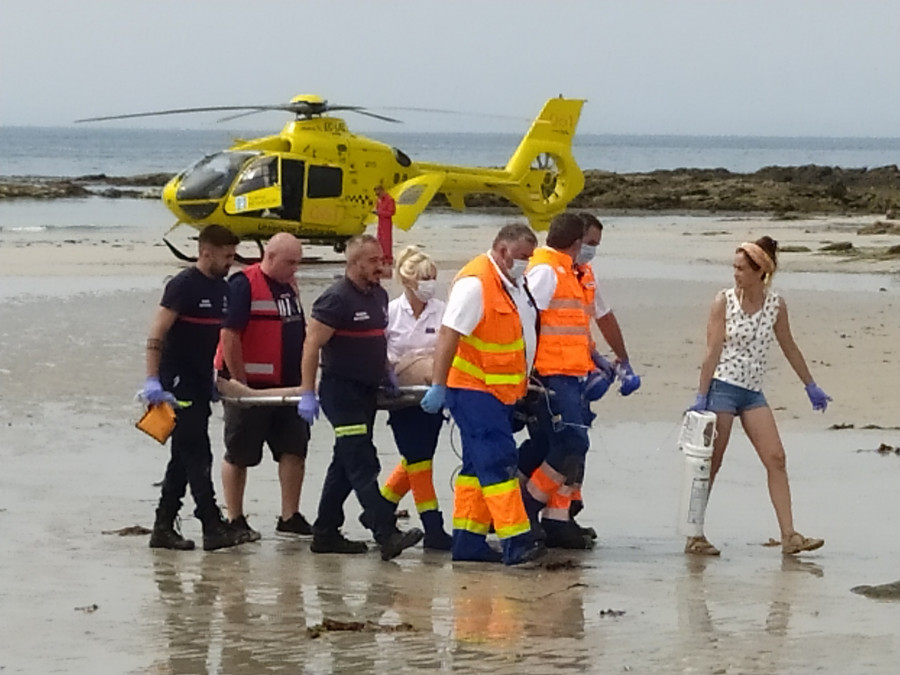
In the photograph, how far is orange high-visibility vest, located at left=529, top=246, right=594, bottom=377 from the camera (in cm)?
816

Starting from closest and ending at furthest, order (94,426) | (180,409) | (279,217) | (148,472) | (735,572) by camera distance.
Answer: (735,572)
(180,409)
(148,472)
(94,426)
(279,217)

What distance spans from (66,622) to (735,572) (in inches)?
117

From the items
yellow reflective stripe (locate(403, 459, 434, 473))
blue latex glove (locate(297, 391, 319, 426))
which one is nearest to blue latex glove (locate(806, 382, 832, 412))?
yellow reflective stripe (locate(403, 459, 434, 473))

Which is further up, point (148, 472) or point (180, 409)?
point (180, 409)

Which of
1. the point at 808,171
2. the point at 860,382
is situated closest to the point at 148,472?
the point at 860,382

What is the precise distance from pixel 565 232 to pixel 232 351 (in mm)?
1758

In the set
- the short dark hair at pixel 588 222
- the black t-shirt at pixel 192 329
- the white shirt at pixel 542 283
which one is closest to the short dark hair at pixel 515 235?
the white shirt at pixel 542 283

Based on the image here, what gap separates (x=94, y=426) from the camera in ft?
38.4

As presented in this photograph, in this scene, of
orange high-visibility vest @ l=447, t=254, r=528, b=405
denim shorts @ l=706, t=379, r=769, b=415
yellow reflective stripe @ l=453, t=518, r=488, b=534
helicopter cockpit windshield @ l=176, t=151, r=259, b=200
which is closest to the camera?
orange high-visibility vest @ l=447, t=254, r=528, b=405

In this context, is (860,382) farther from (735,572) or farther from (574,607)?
(574,607)

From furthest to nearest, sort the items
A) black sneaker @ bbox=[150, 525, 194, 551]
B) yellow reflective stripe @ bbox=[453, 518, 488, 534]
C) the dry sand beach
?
black sneaker @ bbox=[150, 525, 194, 551] → yellow reflective stripe @ bbox=[453, 518, 488, 534] → the dry sand beach

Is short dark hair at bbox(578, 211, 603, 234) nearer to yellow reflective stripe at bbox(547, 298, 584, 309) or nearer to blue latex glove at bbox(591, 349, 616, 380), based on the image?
yellow reflective stripe at bbox(547, 298, 584, 309)

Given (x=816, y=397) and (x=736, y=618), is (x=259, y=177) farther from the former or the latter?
(x=736, y=618)

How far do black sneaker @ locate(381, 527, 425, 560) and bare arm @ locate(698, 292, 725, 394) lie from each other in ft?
5.27
